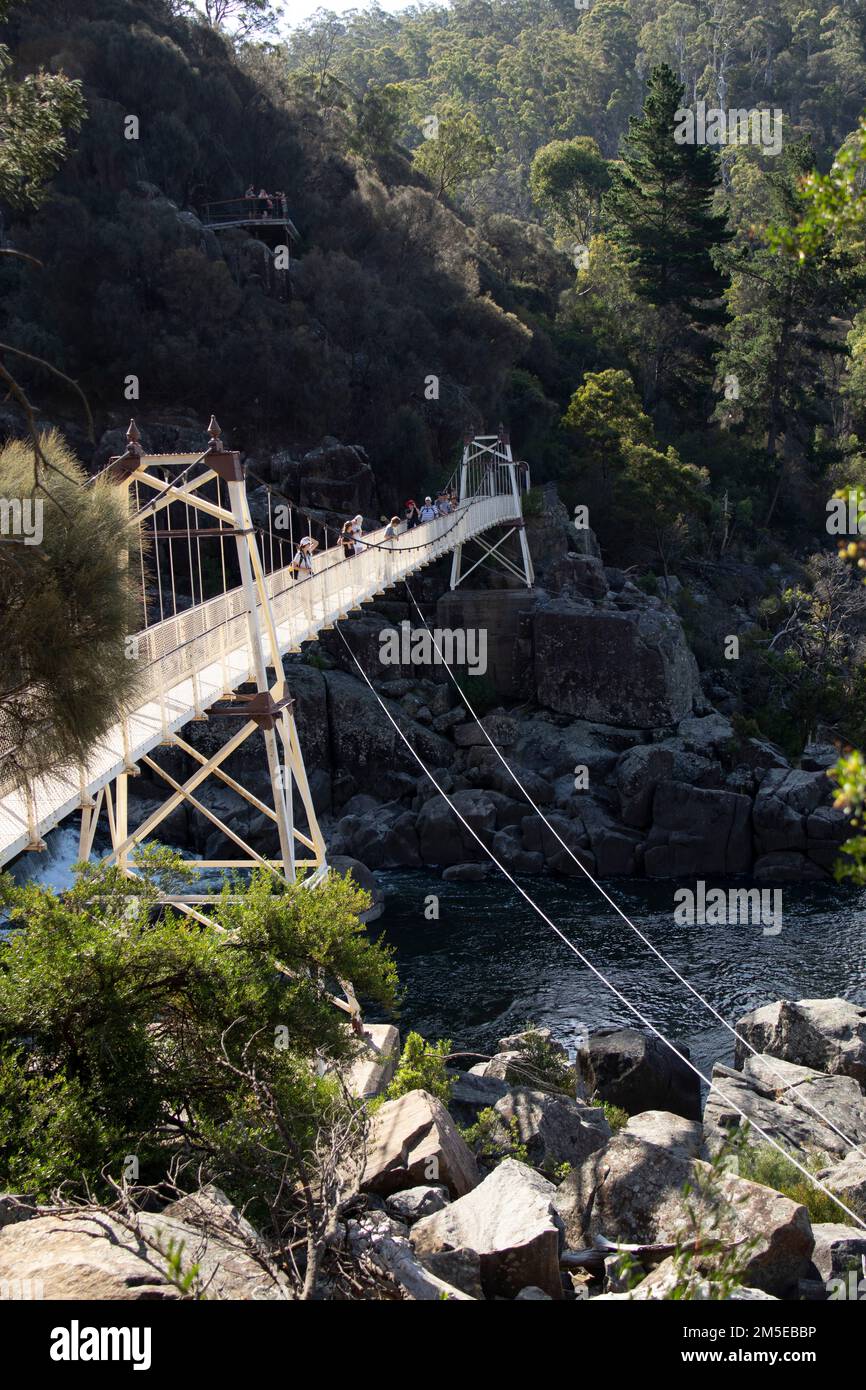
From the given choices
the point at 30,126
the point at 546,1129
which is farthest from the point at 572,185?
the point at 546,1129

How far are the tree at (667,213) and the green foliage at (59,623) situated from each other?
94.1 feet

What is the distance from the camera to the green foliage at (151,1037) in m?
5.62

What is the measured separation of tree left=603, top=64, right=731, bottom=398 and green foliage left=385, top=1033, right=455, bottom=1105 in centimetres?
2653

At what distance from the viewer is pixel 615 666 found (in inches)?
885

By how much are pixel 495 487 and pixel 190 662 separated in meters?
17.5

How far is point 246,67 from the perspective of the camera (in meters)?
34.3

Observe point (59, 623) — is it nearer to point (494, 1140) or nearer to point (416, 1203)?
point (416, 1203)

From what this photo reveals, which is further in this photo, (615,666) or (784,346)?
(784,346)

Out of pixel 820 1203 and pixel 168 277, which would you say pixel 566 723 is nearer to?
pixel 168 277

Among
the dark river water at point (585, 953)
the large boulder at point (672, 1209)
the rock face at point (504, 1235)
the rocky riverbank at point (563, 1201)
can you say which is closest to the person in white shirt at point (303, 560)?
the dark river water at point (585, 953)

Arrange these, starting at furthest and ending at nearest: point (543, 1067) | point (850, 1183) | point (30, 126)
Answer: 1. point (543, 1067)
2. point (30, 126)
3. point (850, 1183)

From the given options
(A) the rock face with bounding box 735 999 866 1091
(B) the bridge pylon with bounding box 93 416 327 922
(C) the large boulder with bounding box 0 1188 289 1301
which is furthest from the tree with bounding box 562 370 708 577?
(C) the large boulder with bounding box 0 1188 289 1301

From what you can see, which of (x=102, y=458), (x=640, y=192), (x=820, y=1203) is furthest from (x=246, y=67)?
(x=820, y=1203)
